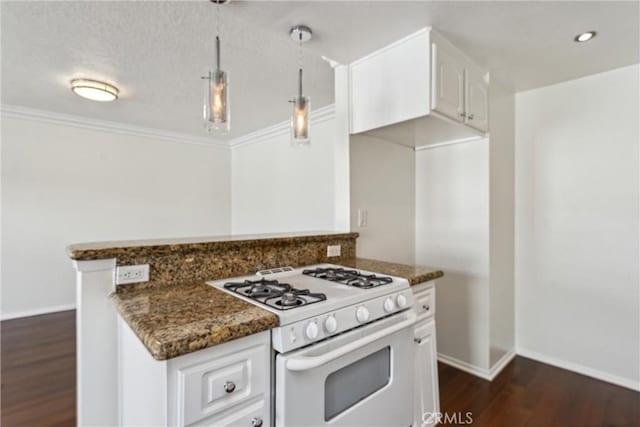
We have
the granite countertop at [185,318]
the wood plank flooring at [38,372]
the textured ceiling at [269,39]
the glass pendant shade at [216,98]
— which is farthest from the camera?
the wood plank flooring at [38,372]

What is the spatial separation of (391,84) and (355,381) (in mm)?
1643

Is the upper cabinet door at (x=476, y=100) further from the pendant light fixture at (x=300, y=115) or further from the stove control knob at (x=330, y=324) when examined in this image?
the stove control knob at (x=330, y=324)

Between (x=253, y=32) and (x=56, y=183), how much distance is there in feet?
11.0

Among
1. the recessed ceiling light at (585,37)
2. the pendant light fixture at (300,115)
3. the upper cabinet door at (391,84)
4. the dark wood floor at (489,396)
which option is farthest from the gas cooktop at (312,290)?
the recessed ceiling light at (585,37)

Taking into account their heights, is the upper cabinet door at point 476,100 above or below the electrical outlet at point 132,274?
above

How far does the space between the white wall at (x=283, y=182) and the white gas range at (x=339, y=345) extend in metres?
2.12

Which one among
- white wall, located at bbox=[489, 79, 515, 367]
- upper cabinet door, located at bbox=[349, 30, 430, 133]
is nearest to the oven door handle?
upper cabinet door, located at bbox=[349, 30, 430, 133]

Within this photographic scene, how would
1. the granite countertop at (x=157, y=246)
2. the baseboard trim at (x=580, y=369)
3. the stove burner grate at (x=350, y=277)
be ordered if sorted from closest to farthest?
the granite countertop at (x=157, y=246), the stove burner grate at (x=350, y=277), the baseboard trim at (x=580, y=369)

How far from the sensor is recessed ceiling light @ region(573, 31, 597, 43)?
1.83 m

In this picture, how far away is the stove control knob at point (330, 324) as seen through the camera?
46.7 inches

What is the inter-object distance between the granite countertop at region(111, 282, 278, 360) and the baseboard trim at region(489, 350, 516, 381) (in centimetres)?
216

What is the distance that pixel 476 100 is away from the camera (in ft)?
7.22

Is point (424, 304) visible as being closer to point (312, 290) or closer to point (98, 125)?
point (312, 290)

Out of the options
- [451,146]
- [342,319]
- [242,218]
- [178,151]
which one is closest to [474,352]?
[451,146]
